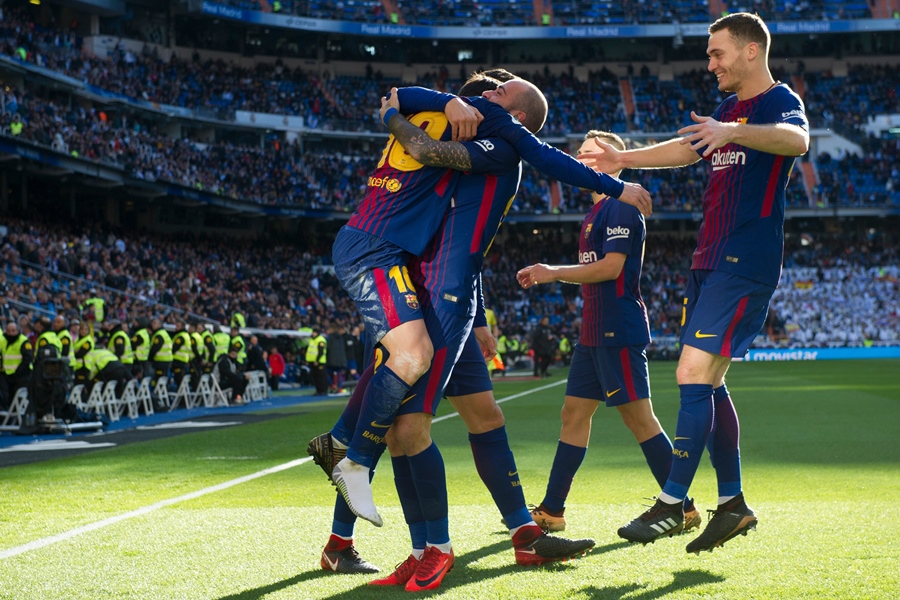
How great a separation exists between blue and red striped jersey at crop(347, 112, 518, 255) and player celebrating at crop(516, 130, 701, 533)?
133cm

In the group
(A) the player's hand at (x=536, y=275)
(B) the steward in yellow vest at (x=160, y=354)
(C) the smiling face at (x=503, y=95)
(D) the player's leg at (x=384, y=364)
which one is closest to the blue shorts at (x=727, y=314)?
(A) the player's hand at (x=536, y=275)

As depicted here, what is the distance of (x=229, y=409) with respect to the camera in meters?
21.2

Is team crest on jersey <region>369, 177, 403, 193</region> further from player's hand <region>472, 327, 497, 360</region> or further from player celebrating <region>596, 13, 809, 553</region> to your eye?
player celebrating <region>596, 13, 809, 553</region>

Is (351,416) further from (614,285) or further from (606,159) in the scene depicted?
(614,285)

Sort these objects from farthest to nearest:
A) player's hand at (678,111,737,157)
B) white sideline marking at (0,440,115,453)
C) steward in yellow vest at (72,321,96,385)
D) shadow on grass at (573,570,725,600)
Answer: steward in yellow vest at (72,321,96,385), white sideline marking at (0,440,115,453), player's hand at (678,111,737,157), shadow on grass at (573,570,725,600)

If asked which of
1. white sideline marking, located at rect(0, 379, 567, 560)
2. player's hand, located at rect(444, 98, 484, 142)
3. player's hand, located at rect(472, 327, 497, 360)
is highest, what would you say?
player's hand, located at rect(444, 98, 484, 142)

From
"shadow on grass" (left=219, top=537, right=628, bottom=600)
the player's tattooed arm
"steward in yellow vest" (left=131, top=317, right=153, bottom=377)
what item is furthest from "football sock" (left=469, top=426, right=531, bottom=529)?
"steward in yellow vest" (left=131, top=317, right=153, bottom=377)

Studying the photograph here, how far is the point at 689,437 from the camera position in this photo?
4.96 m

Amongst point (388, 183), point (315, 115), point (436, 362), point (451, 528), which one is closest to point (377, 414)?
point (436, 362)

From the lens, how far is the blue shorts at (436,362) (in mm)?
4645

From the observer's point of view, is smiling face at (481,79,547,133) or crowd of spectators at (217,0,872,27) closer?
smiling face at (481,79,547,133)

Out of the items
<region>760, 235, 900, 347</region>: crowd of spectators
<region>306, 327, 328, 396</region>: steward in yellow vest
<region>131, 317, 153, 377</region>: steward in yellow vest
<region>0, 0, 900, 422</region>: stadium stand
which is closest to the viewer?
<region>131, 317, 153, 377</region>: steward in yellow vest

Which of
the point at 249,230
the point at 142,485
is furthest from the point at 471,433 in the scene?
the point at 249,230

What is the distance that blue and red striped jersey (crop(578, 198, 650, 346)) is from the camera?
246 inches
